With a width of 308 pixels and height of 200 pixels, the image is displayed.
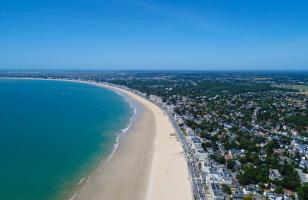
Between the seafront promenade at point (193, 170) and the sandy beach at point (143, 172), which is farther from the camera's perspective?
the sandy beach at point (143, 172)

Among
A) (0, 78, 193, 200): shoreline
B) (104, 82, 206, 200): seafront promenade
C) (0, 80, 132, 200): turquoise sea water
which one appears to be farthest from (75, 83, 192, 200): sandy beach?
(0, 80, 132, 200): turquoise sea water

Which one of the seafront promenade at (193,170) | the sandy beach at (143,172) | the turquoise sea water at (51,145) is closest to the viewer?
the seafront promenade at (193,170)

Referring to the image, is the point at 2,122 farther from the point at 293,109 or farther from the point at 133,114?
the point at 293,109

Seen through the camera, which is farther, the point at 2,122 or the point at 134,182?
the point at 2,122

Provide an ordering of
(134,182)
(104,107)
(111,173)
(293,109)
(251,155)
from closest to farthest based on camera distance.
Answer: (134,182), (111,173), (251,155), (293,109), (104,107)

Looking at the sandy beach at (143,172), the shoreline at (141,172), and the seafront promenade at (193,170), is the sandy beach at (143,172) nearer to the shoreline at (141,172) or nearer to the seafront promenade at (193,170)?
the shoreline at (141,172)

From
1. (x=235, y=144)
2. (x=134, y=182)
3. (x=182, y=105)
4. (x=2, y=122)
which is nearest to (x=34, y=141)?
(x=2, y=122)

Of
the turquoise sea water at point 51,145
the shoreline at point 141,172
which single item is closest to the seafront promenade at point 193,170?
the shoreline at point 141,172
